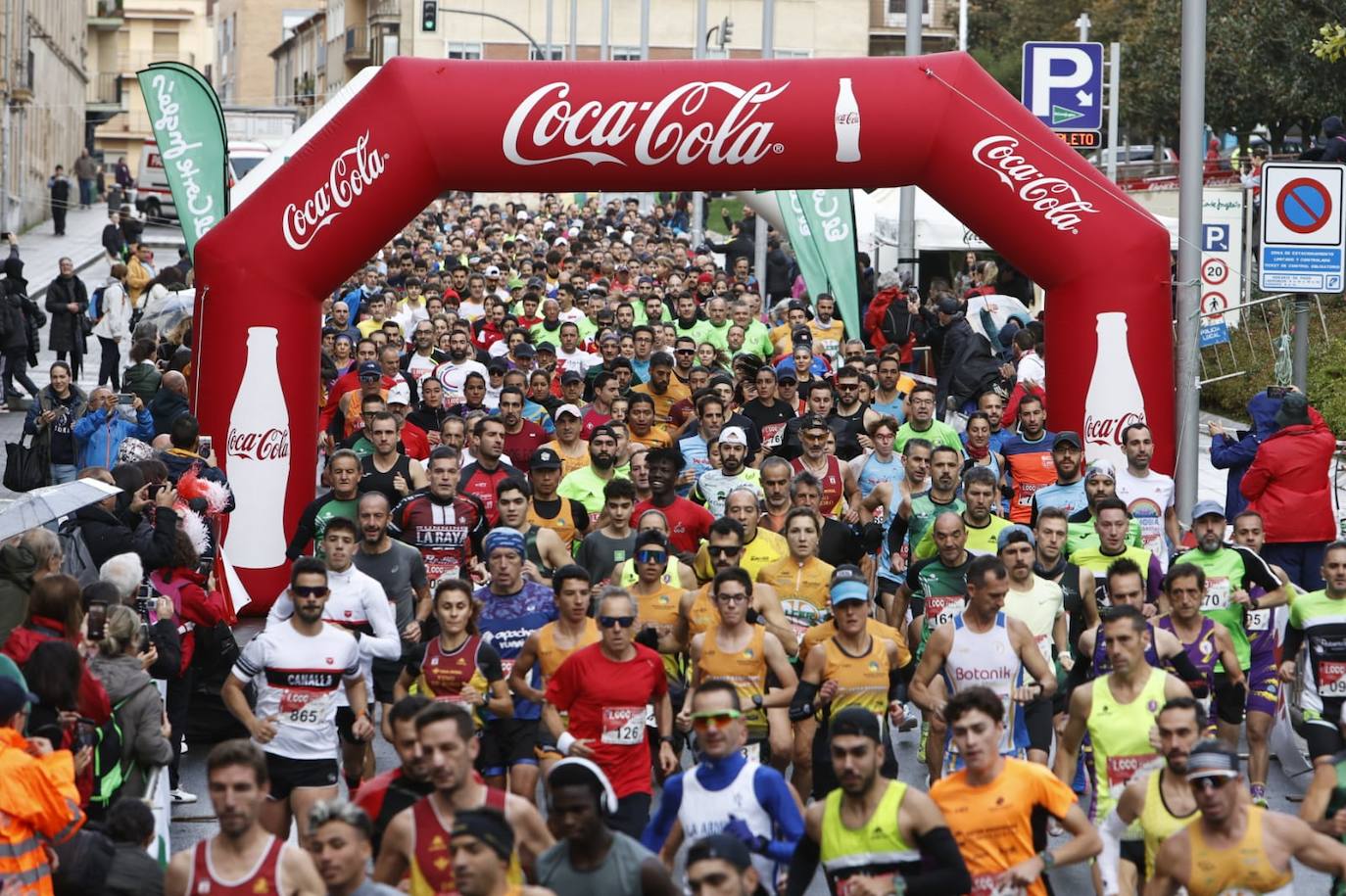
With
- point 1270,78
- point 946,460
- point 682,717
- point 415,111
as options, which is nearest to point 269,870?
point 682,717

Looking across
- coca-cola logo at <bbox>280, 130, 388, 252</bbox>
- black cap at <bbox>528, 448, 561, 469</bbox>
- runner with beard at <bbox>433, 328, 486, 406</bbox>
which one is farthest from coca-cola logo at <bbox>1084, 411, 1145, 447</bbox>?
runner with beard at <bbox>433, 328, 486, 406</bbox>

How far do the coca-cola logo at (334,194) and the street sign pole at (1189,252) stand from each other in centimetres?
538

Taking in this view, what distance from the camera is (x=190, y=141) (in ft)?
64.0

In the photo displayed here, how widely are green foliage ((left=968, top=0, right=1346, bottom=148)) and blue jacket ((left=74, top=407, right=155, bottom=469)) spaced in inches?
758

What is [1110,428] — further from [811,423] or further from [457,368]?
[457,368]

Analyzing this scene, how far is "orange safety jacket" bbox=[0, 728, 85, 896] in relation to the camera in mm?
7750

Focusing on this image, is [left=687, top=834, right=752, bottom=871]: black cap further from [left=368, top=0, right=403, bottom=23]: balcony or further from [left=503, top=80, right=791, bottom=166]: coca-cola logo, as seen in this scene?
[left=368, top=0, right=403, bottom=23]: balcony

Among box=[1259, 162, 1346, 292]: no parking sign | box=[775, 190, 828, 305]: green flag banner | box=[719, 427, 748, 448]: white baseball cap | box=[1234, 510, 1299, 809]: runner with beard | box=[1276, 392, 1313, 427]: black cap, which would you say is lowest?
box=[1234, 510, 1299, 809]: runner with beard

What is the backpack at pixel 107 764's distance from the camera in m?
9.07

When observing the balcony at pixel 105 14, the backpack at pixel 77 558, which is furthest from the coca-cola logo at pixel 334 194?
the balcony at pixel 105 14

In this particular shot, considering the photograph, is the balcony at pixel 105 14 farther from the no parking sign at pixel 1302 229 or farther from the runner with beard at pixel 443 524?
the no parking sign at pixel 1302 229

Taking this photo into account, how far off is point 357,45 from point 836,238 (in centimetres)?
7080

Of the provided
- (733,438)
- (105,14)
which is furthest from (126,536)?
(105,14)

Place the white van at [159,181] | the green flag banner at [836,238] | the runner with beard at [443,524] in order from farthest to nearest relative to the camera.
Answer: the white van at [159,181]
the green flag banner at [836,238]
the runner with beard at [443,524]
